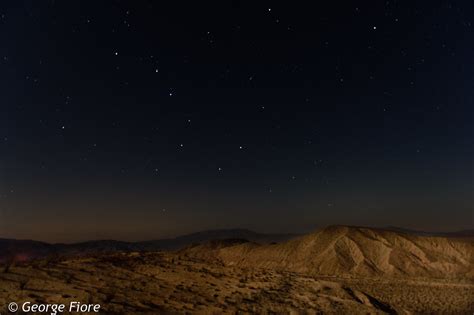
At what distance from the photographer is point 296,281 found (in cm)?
2181

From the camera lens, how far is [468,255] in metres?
28.5

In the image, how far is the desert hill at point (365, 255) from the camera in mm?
26434

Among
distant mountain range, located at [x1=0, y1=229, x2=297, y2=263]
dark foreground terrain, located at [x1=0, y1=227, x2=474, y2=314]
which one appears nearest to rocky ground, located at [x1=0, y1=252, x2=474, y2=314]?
dark foreground terrain, located at [x1=0, y1=227, x2=474, y2=314]

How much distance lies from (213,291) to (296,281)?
6891mm

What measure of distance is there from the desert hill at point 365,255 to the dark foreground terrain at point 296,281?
0.26ft

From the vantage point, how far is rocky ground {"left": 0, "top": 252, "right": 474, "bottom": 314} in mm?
13938

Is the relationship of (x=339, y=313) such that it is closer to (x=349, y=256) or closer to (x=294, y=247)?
(x=349, y=256)

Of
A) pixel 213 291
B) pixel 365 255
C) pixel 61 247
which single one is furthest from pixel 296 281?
pixel 61 247

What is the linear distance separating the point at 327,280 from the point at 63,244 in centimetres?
7534
